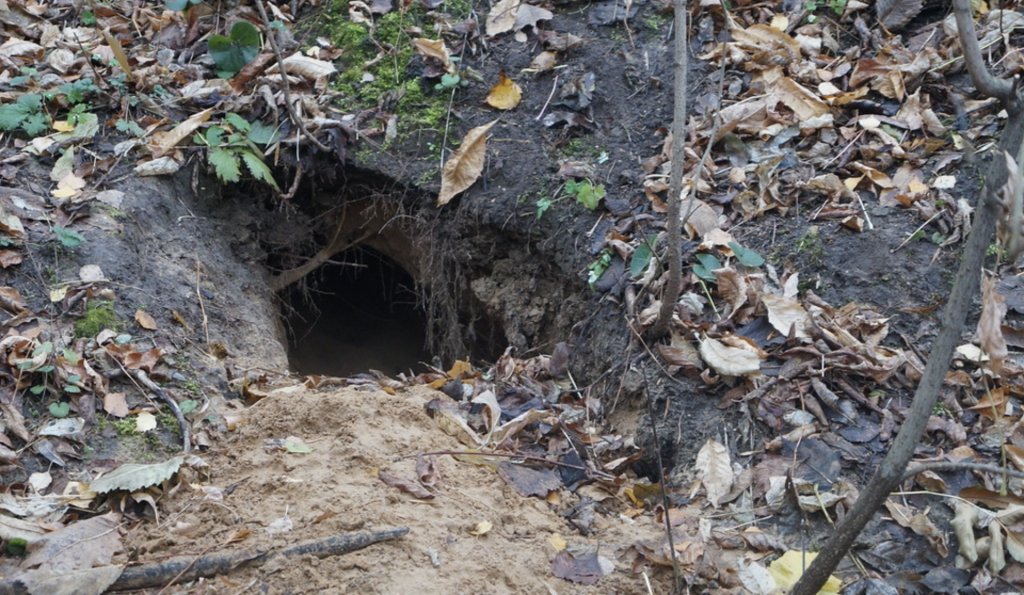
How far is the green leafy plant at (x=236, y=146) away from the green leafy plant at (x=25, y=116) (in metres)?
0.76

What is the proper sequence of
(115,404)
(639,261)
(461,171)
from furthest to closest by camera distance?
(461,171)
(639,261)
(115,404)

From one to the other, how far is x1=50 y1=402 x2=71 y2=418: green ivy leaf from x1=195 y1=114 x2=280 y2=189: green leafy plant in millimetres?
1456

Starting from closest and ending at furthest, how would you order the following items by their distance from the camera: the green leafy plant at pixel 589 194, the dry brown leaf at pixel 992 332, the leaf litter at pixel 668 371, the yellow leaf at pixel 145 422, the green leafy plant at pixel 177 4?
the dry brown leaf at pixel 992 332
the leaf litter at pixel 668 371
the yellow leaf at pixel 145 422
the green leafy plant at pixel 589 194
the green leafy plant at pixel 177 4

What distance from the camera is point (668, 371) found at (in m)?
3.30

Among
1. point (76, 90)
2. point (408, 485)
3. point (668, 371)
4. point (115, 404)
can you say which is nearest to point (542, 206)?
point (668, 371)

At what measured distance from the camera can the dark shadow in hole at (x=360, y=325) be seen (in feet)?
18.4

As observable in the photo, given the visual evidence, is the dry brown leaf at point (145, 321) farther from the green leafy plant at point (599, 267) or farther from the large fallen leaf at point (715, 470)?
the large fallen leaf at point (715, 470)

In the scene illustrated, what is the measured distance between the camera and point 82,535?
2.52 metres

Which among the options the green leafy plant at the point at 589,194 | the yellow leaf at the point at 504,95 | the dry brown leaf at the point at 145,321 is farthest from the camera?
the yellow leaf at the point at 504,95

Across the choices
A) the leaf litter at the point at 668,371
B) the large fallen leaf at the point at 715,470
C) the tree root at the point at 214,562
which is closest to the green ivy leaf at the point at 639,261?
the leaf litter at the point at 668,371

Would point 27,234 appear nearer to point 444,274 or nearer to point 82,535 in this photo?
point 82,535

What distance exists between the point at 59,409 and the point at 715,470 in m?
2.48

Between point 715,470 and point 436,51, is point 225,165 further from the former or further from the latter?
point 715,470

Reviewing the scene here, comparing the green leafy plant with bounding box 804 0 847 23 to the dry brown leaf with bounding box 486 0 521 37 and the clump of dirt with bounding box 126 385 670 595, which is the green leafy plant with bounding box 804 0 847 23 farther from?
the clump of dirt with bounding box 126 385 670 595
